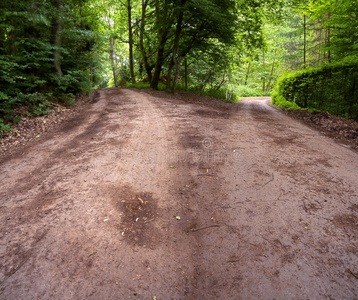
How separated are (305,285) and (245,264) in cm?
56

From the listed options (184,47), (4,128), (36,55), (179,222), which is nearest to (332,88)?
(184,47)

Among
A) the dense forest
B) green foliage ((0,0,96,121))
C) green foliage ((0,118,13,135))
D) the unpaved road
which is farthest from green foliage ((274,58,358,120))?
green foliage ((0,118,13,135))

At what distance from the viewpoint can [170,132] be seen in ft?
19.3

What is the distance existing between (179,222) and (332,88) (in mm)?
10093

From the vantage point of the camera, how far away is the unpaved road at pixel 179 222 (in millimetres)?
1969

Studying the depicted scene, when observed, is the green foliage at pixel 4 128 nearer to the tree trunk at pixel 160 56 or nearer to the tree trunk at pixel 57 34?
the tree trunk at pixel 57 34

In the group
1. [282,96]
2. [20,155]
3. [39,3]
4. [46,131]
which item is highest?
[39,3]

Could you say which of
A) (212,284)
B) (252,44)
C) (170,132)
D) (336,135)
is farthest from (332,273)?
(252,44)

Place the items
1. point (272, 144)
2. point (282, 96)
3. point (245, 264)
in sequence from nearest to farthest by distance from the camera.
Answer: point (245, 264), point (272, 144), point (282, 96)

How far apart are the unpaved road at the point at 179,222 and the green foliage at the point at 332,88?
16.3 ft

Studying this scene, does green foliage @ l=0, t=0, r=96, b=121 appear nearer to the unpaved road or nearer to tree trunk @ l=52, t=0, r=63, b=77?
tree trunk @ l=52, t=0, r=63, b=77

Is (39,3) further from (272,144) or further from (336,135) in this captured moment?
(336,135)

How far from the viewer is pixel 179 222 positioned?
2697 mm

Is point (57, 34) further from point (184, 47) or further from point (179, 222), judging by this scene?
point (179, 222)
